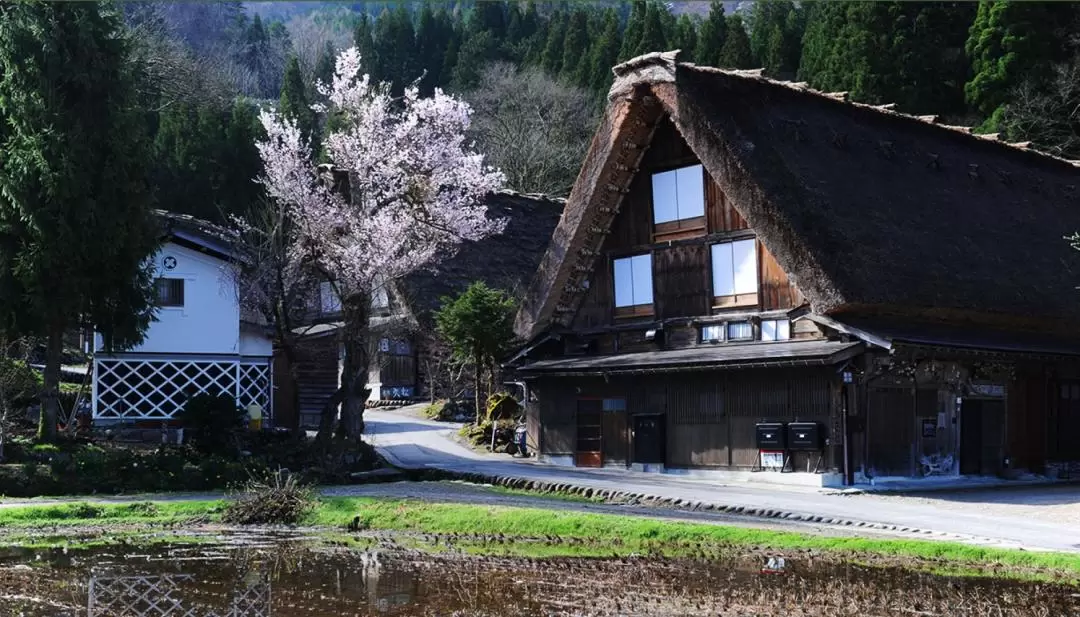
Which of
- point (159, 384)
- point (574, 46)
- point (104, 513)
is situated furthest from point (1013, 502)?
point (574, 46)

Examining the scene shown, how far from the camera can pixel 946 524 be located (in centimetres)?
1831

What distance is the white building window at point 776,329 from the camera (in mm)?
26206

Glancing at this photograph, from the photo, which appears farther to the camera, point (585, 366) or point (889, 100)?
point (889, 100)

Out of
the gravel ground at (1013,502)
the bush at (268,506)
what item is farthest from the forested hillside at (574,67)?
the gravel ground at (1013,502)

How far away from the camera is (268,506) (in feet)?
64.7

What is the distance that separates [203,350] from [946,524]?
19917 millimetres

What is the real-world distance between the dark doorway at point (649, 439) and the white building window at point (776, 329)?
3.21 m

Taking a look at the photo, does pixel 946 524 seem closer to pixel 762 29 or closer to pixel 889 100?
pixel 889 100

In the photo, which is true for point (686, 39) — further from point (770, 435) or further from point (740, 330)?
point (770, 435)

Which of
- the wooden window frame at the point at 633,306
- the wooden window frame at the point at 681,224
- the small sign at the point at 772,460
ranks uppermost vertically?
the wooden window frame at the point at 681,224

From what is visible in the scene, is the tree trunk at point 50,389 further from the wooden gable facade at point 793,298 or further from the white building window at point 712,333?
the white building window at point 712,333

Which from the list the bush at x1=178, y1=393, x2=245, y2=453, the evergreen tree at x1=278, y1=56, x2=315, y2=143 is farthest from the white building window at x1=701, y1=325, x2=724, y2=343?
the evergreen tree at x1=278, y1=56, x2=315, y2=143

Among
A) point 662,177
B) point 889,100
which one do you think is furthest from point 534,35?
point 662,177

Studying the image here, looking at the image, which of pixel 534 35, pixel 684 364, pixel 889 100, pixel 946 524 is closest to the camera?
pixel 946 524
